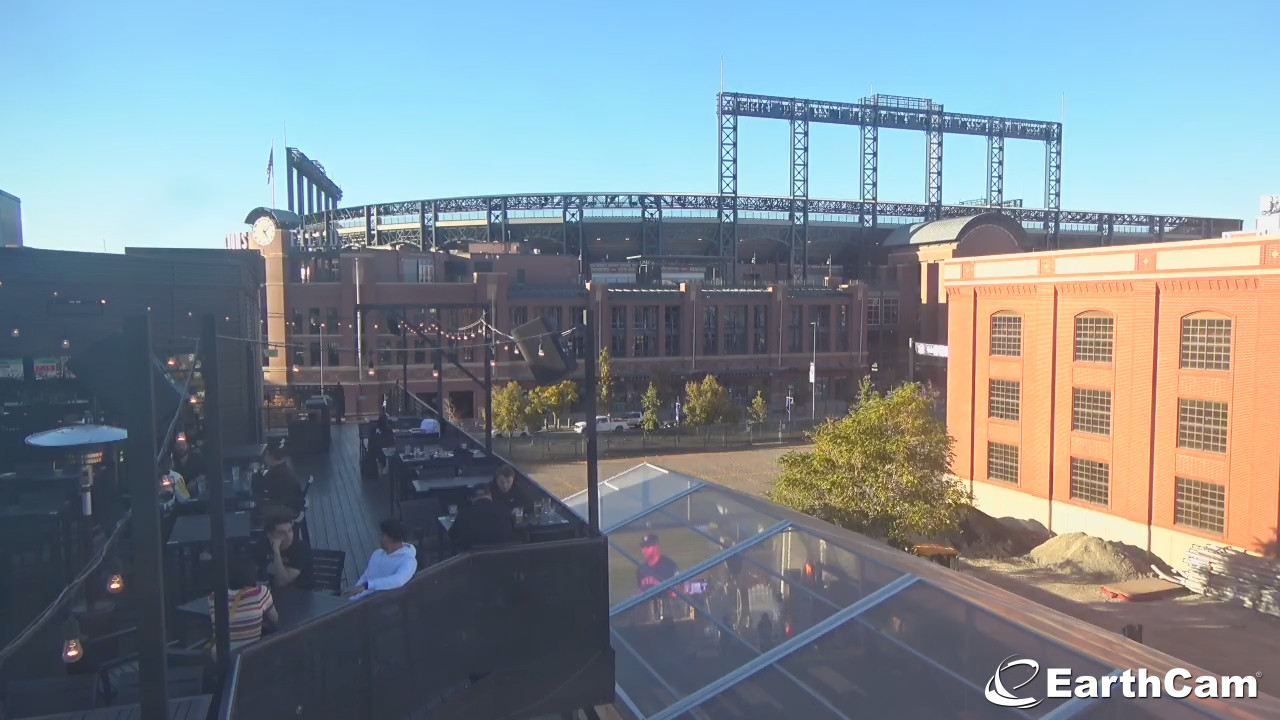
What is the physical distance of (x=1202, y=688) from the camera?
6250 millimetres

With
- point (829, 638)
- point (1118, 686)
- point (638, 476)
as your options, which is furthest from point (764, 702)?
point (638, 476)

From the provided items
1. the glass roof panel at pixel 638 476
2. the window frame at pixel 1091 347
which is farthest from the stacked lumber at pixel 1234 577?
the glass roof panel at pixel 638 476

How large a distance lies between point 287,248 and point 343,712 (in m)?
44.8

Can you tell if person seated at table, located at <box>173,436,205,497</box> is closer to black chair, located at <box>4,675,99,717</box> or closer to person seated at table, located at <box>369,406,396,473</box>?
person seated at table, located at <box>369,406,396,473</box>

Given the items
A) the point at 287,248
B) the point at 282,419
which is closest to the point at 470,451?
the point at 282,419

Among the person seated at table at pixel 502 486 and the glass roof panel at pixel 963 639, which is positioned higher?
the person seated at table at pixel 502 486

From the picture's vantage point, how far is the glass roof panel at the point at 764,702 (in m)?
7.36

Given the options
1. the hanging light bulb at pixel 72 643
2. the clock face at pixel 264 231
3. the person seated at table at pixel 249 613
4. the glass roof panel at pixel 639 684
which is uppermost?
the clock face at pixel 264 231

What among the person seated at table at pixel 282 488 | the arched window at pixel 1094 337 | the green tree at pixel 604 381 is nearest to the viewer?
the person seated at table at pixel 282 488

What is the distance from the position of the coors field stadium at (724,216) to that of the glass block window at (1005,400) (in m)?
36.0

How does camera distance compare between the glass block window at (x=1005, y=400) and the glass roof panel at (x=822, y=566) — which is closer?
the glass roof panel at (x=822, y=566)

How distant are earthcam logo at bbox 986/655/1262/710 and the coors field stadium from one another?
59.9 meters

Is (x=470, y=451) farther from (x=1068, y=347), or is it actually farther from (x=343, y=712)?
(x=1068, y=347)

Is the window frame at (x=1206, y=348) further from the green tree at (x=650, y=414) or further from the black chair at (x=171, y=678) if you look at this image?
the black chair at (x=171, y=678)
